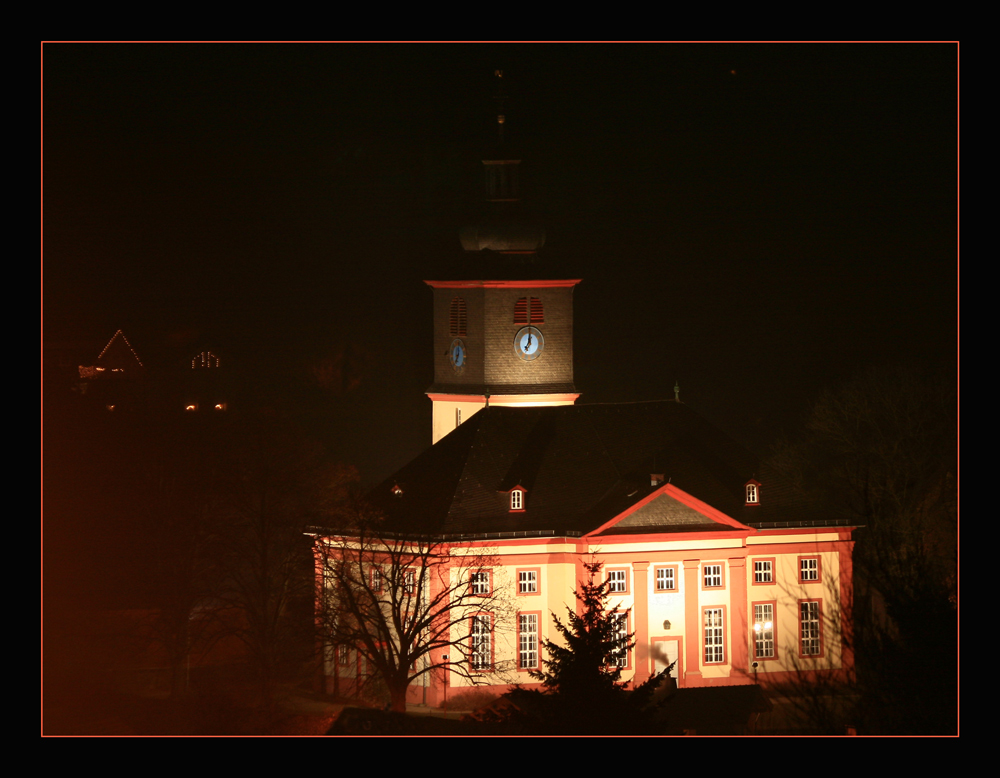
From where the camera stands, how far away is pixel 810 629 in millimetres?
57406

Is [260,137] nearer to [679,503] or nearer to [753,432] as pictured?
[679,503]

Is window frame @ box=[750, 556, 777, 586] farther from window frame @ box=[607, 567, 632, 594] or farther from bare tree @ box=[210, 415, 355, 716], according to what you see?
bare tree @ box=[210, 415, 355, 716]

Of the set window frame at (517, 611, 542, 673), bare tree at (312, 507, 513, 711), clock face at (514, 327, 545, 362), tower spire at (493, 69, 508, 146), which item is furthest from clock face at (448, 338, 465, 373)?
window frame at (517, 611, 542, 673)

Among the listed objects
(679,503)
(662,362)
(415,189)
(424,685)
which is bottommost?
(424,685)

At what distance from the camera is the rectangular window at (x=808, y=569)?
58000 mm

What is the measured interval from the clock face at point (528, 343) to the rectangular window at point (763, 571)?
34.6 feet

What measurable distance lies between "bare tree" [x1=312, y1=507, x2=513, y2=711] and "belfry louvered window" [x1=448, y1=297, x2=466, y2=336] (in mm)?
10443

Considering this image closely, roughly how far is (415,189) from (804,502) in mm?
21545

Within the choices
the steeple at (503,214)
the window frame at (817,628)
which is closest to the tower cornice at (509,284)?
the steeple at (503,214)

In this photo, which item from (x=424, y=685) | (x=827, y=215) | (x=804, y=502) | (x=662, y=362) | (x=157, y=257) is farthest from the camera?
(x=662, y=362)

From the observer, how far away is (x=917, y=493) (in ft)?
187

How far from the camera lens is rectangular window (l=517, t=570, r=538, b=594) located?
56.1 m

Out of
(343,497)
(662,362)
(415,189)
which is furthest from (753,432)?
(343,497)

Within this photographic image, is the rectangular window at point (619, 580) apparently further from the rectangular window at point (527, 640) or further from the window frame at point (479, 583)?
the window frame at point (479, 583)
